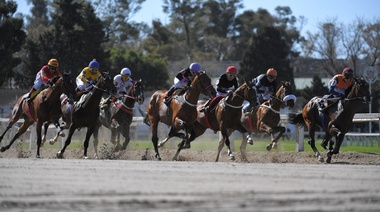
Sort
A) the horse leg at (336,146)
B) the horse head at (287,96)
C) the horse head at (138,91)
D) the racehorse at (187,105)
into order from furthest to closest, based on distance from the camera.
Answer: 1. the horse head at (138,91)
2. the horse head at (287,96)
3. the racehorse at (187,105)
4. the horse leg at (336,146)

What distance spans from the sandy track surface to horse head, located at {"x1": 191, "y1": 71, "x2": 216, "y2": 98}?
6892 mm

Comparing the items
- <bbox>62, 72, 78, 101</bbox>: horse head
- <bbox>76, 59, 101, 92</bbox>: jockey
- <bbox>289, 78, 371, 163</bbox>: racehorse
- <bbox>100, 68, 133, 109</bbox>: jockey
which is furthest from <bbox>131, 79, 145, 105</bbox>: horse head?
<bbox>289, 78, 371, 163</bbox>: racehorse

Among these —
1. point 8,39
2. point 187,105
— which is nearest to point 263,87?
point 187,105

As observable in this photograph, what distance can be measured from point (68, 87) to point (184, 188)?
481 inches

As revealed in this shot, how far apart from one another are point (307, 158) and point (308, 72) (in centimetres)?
7507

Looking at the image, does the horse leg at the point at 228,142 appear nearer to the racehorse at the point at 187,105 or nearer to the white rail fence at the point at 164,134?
the racehorse at the point at 187,105

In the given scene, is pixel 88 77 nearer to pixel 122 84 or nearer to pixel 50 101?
pixel 50 101

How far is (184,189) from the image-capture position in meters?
13.0

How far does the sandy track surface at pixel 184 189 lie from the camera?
1127 cm

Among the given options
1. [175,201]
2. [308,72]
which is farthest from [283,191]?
[308,72]

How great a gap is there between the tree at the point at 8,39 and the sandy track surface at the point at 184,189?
3799 centimetres

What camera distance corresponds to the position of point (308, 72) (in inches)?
3952

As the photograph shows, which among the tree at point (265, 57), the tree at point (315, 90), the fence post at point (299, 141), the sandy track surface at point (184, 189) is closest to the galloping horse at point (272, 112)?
the fence post at point (299, 141)

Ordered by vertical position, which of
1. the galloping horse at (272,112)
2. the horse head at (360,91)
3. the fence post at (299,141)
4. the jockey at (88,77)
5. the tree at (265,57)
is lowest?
the fence post at (299,141)
